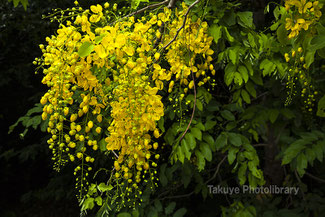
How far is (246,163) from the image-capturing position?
2670 millimetres

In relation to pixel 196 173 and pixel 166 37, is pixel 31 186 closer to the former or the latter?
pixel 196 173

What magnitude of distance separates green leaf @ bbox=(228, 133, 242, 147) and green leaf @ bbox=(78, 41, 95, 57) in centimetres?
156

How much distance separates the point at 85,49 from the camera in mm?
1285

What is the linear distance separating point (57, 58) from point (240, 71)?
1057 millimetres

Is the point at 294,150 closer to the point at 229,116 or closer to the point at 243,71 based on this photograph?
the point at 229,116

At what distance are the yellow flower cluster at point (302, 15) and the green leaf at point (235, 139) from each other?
1219 millimetres

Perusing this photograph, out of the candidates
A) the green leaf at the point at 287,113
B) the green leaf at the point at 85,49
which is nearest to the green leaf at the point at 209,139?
the green leaf at the point at 287,113

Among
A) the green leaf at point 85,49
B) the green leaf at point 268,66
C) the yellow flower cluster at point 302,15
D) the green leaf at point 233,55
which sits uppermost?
the green leaf at point 85,49

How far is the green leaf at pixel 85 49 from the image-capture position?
127 cm

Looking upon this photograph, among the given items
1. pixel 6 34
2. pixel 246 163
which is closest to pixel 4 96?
pixel 6 34

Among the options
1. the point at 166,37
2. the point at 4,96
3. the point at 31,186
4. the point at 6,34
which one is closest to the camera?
→ the point at 166,37

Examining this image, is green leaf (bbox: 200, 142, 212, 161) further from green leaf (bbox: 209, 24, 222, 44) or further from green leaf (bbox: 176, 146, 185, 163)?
green leaf (bbox: 209, 24, 222, 44)

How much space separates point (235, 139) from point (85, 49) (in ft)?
5.22

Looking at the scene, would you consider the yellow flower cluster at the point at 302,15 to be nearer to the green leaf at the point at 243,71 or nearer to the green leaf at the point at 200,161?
the green leaf at the point at 243,71
